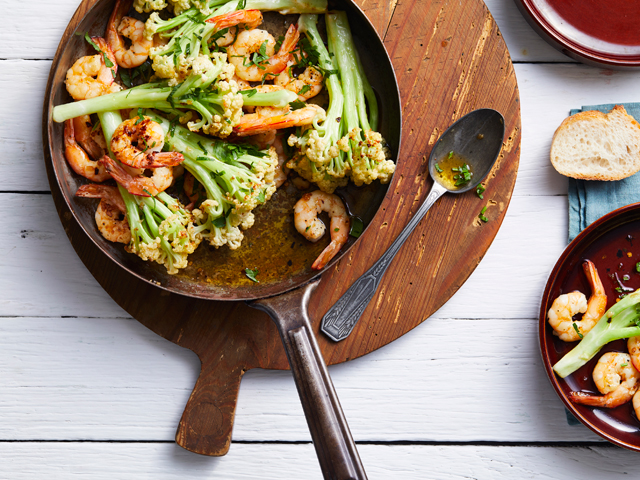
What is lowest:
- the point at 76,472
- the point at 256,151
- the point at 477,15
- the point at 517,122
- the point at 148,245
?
the point at 76,472

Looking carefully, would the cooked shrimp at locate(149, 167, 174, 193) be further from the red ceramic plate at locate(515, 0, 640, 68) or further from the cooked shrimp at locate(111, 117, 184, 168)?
the red ceramic plate at locate(515, 0, 640, 68)

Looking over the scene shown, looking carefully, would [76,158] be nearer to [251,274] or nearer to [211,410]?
[251,274]

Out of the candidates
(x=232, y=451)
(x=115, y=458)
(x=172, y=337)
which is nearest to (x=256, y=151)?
(x=172, y=337)

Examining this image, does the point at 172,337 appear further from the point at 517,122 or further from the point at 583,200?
the point at 583,200

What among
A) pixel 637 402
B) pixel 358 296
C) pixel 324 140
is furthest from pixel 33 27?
pixel 637 402

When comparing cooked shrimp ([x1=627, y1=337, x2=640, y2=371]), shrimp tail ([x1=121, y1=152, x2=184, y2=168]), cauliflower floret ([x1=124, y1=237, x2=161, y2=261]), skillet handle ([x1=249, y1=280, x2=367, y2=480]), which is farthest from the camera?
cooked shrimp ([x1=627, y1=337, x2=640, y2=371])

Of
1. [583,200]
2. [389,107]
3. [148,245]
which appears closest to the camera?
[148,245]

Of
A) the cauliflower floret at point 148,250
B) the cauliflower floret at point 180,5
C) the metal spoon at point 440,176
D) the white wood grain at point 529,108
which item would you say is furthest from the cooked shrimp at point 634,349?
Result: the cauliflower floret at point 180,5

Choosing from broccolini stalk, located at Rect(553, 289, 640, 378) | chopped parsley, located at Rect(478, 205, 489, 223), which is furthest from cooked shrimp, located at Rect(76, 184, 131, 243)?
broccolini stalk, located at Rect(553, 289, 640, 378)
